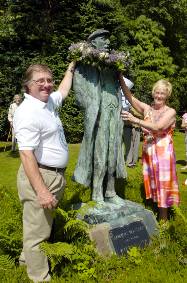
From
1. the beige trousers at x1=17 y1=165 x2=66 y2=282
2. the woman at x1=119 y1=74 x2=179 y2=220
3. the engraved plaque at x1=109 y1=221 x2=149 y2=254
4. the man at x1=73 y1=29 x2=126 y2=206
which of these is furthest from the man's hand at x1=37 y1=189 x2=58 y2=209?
the woman at x1=119 y1=74 x2=179 y2=220

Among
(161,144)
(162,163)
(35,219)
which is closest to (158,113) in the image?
(161,144)

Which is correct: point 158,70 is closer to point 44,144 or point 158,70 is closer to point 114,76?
point 114,76

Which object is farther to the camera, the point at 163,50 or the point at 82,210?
the point at 163,50

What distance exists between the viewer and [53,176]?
434 centimetres

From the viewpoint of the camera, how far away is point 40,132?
4.14 metres

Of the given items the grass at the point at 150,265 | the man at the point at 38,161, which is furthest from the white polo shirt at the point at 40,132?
the grass at the point at 150,265

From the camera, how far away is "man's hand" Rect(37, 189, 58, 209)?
4.07m

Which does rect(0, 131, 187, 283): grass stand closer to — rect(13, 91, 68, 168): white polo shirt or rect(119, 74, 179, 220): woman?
rect(119, 74, 179, 220): woman

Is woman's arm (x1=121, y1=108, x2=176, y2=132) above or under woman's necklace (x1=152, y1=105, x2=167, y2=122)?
under

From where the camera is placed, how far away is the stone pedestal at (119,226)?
5.26m

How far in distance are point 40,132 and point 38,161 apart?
30 cm

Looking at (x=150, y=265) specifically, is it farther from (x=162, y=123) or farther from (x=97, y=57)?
(x=97, y=57)

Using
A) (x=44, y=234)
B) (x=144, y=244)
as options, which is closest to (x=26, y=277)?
(x=44, y=234)

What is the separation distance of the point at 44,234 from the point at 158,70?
19838mm
